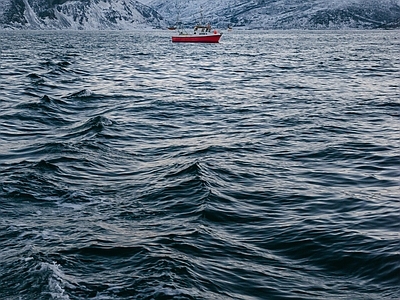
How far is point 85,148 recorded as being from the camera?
19.3m

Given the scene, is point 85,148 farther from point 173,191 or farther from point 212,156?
point 173,191

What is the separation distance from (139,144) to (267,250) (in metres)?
10.8

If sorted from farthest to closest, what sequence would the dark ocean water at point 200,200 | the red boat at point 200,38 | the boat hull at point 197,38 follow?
the boat hull at point 197,38 < the red boat at point 200,38 < the dark ocean water at point 200,200

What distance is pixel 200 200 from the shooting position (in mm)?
13719

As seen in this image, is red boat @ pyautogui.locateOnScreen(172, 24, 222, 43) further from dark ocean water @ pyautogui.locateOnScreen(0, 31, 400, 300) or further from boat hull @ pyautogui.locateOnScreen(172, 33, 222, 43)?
dark ocean water @ pyautogui.locateOnScreen(0, 31, 400, 300)

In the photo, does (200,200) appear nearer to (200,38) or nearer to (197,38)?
(200,38)

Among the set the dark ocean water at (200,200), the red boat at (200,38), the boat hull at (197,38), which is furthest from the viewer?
the boat hull at (197,38)

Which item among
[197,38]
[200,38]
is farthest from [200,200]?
[197,38]

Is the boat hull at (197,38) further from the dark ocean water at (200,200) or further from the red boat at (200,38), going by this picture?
the dark ocean water at (200,200)

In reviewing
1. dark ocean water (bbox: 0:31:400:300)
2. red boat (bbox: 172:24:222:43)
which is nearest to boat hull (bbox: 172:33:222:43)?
red boat (bbox: 172:24:222:43)

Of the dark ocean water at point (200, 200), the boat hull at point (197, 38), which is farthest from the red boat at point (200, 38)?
the dark ocean water at point (200, 200)

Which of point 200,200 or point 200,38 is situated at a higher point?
point 200,200

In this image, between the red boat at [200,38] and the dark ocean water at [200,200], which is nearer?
the dark ocean water at [200,200]

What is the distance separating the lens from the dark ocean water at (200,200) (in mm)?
9328
